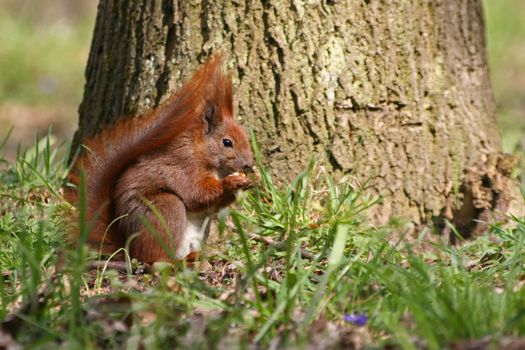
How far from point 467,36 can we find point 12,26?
16.0 ft

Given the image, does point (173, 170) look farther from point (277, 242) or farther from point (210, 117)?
point (277, 242)

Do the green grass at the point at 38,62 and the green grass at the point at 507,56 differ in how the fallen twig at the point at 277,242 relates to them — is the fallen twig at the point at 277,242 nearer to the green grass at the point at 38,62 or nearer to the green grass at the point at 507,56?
the green grass at the point at 507,56

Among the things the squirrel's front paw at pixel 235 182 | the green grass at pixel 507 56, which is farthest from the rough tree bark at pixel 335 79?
the green grass at pixel 507 56

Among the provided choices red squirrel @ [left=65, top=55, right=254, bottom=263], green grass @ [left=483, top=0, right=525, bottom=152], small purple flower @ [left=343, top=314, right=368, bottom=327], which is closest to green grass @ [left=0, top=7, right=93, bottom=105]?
green grass @ [left=483, top=0, right=525, bottom=152]

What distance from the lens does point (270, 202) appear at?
2.98m

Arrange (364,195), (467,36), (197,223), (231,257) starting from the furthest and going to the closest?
(467,36), (364,195), (197,223), (231,257)

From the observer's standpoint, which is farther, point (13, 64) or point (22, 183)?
point (13, 64)

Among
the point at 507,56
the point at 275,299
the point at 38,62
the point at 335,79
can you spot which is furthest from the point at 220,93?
the point at 507,56

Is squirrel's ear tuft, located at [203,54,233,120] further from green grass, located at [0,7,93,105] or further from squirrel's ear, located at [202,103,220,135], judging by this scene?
green grass, located at [0,7,93,105]

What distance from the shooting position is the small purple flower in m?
1.91

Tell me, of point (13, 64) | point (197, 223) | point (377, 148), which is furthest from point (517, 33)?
point (197, 223)

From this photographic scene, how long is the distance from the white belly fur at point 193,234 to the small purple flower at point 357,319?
2.69ft

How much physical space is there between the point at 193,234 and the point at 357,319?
3.18ft

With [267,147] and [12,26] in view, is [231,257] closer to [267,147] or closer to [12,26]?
[267,147]
